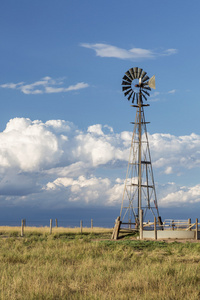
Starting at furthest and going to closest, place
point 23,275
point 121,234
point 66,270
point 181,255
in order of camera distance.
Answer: point 121,234, point 181,255, point 66,270, point 23,275

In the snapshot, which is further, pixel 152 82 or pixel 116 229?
pixel 152 82

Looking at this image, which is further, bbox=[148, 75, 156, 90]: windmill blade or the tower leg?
bbox=[148, 75, 156, 90]: windmill blade

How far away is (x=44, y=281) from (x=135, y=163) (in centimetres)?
2934

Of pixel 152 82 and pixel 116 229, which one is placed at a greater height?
pixel 152 82

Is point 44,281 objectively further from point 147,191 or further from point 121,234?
point 147,191

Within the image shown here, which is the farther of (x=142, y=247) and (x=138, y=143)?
(x=138, y=143)

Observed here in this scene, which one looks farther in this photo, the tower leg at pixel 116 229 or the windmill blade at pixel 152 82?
the windmill blade at pixel 152 82

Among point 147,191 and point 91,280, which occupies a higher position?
point 147,191

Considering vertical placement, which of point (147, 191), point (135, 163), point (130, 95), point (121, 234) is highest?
point (130, 95)

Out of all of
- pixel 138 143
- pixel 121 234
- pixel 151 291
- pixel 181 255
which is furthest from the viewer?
pixel 138 143

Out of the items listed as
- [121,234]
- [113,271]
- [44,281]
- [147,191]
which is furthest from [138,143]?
[44,281]

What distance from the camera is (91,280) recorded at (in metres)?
14.4

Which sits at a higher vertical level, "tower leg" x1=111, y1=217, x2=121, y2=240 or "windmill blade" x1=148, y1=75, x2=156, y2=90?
"windmill blade" x1=148, y1=75, x2=156, y2=90

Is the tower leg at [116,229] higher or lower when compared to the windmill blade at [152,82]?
lower
